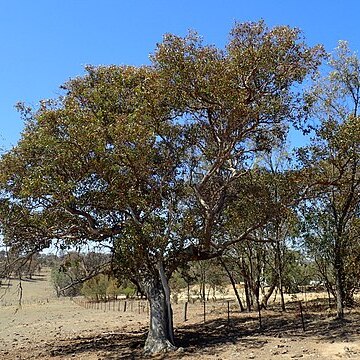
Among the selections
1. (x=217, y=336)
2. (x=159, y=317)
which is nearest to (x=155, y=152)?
(x=159, y=317)

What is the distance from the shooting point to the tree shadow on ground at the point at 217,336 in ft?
52.0

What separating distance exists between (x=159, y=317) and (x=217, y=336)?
3.61 metres

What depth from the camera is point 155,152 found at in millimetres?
15500

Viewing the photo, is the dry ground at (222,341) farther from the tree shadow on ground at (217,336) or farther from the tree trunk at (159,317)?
the tree trunk at (159,317)

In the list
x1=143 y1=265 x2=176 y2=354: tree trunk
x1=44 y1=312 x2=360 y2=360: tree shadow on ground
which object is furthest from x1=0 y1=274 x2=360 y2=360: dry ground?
x1=143 y1=265 x2=176 y2=354: tree trunk

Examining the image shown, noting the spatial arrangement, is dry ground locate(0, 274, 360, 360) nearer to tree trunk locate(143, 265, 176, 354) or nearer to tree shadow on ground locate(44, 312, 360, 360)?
tree shadow on ground locate(44, 312, 360, 360)

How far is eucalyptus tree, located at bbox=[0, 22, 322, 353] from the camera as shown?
14.1 m

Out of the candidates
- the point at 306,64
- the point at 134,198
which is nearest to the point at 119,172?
the point at 134,198

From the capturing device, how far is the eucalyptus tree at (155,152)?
46.2 ft

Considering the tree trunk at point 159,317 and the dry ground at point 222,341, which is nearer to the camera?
the dry ground at point 222,341

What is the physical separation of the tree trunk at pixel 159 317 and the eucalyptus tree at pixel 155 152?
38mm

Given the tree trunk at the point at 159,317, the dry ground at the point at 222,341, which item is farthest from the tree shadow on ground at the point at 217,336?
the tree trunk at the point at 159,317

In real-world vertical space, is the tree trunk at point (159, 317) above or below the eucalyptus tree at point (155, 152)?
below

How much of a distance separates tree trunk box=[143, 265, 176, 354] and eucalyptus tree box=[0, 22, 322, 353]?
38 millimetres
